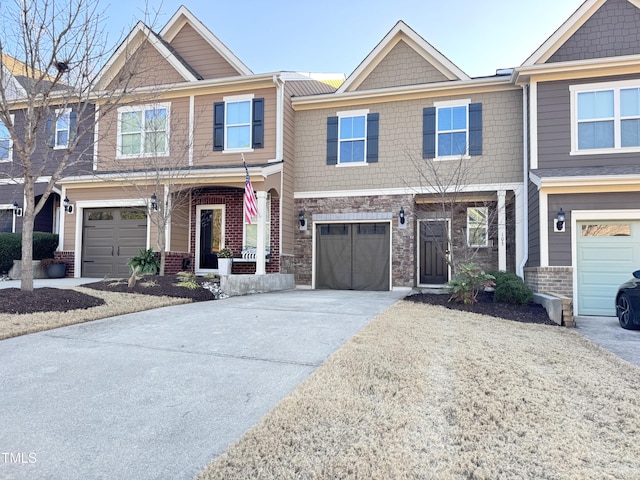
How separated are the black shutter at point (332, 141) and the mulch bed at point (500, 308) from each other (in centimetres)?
534

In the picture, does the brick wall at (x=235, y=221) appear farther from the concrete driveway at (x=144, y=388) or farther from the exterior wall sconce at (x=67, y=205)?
the concrete driveway at (x=144, y=388)

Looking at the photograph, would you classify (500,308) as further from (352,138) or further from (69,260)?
(69,260)

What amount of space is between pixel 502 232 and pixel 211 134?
9.03 m

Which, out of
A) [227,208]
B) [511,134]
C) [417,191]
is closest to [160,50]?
[227,208]

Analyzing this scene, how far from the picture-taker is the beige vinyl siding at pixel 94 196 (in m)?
12.6

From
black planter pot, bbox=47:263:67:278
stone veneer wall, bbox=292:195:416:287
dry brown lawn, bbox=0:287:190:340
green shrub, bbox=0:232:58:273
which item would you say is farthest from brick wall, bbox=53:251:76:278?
stone veneer wall, bbox=292:195:416:287

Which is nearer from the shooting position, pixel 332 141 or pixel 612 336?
pixel 612 336

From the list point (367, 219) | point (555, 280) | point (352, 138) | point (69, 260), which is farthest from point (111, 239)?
point (555, 280)

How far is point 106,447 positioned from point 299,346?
101 inches

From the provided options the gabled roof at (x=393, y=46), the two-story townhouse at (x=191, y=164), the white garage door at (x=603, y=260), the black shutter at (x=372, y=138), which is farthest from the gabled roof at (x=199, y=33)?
the white garage door at (x=603, y=260)

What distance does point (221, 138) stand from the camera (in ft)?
42.7

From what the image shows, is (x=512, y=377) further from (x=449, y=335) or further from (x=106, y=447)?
(x=106, y=447)

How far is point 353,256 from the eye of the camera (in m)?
13.0

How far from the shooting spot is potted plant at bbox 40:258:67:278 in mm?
12547
